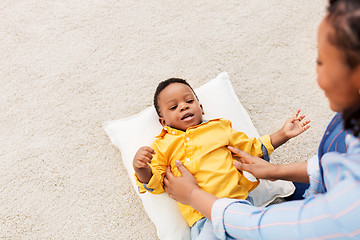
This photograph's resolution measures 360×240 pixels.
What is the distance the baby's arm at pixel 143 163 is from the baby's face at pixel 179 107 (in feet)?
0.71

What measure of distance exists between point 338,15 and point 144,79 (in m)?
1.02

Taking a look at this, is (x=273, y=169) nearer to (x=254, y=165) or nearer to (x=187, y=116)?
(x=254, y=165)

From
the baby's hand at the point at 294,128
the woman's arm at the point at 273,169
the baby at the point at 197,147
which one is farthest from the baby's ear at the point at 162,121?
the baby's hand at the point at 294,128

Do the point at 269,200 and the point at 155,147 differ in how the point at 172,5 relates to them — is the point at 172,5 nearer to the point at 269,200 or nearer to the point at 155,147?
the point at 155,147

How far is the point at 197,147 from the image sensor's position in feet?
3.52

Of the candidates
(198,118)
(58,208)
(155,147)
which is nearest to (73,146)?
(58,208)

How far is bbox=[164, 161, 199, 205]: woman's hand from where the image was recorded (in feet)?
3.10

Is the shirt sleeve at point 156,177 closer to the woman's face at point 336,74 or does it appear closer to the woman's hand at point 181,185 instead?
the woman's hand at point 181,185

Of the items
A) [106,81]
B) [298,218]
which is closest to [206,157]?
[298,218]

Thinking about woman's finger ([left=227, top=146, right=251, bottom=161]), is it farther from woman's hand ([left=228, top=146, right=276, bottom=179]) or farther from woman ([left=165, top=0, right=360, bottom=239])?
woman ([left=165, top=0, right=360, bottom=239])

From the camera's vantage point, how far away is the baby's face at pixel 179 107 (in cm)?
113

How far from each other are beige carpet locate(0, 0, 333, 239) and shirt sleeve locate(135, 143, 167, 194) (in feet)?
0.81

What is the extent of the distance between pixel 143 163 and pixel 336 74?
57cm

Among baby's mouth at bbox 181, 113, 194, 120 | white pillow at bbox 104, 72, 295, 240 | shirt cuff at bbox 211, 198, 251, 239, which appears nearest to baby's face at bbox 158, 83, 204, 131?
baby's mouth at bbox 181, 113, 194, 120
